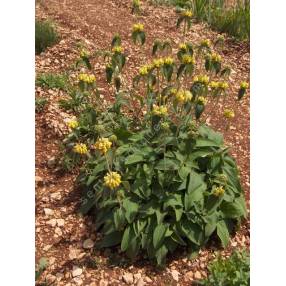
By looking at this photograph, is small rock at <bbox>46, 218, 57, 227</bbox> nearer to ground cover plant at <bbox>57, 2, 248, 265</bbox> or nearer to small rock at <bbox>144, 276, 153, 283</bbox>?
ground cover plant at <bbox>57, 2, 248, 265</bbox>

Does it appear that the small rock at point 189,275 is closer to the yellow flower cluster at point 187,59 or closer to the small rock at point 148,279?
the small rock at point 148,279

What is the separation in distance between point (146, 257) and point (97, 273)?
35 centimetres

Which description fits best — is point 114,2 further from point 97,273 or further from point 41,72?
point 97,273

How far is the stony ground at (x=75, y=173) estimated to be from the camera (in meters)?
3.00

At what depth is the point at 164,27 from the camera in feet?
18.4

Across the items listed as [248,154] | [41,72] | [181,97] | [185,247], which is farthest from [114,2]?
[185,247]

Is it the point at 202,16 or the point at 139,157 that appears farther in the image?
the point at 202,16

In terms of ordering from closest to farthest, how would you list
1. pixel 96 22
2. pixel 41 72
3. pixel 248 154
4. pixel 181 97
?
pixel 181 97 → pixel 248 154 → pixel 41 72 → pixel 96 22

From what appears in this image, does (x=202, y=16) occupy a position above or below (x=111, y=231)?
above

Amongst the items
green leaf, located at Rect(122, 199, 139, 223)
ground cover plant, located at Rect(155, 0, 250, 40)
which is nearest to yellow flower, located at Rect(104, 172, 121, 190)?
green leaf, located at Rect(122, 199, 139, 223)

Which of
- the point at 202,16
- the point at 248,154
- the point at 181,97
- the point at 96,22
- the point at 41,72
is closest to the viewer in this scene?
the point at 181,97

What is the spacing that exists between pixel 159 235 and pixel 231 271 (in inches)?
20.3

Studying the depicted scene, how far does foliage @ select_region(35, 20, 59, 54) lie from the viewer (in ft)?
16.1

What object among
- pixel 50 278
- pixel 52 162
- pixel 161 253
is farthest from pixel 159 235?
pixel 52 162
